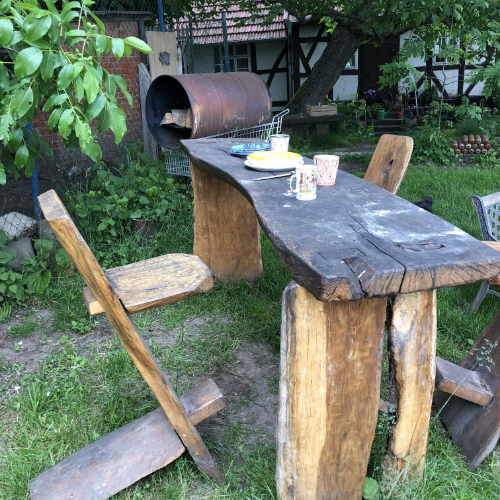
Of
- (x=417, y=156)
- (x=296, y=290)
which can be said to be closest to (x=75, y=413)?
(x=296, y=290)

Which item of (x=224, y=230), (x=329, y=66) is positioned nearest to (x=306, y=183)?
(x=224, y=230)

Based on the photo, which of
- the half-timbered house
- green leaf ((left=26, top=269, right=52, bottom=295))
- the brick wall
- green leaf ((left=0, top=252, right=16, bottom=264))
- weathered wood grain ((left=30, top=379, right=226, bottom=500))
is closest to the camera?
weathered wood grain ((left=30, top=379, right=226, bottom=500))

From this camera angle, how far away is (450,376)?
1.82m

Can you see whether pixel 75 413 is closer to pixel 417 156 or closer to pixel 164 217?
pixel 164 217

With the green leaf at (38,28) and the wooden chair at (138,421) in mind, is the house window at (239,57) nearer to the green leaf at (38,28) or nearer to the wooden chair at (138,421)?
the green leaf at (38,28)

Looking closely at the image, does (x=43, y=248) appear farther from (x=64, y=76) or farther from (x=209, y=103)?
(x=64, y=76)

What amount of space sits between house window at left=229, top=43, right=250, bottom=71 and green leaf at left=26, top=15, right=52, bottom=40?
38.1 ft

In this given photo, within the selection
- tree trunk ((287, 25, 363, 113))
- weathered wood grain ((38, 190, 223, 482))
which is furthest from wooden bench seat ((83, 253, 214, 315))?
tree trunk ((287, 25, 363, 113))

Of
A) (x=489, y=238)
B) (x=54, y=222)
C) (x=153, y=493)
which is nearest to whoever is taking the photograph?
(x=54, y=222)

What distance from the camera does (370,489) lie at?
1.65m

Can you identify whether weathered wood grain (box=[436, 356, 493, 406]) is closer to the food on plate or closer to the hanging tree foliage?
the food on plate

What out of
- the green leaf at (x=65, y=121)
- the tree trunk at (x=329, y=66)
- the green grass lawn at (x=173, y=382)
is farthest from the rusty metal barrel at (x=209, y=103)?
the tree trunk at (x=329, y=66)

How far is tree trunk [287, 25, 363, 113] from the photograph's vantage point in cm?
815

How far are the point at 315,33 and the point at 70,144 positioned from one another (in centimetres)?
1072
